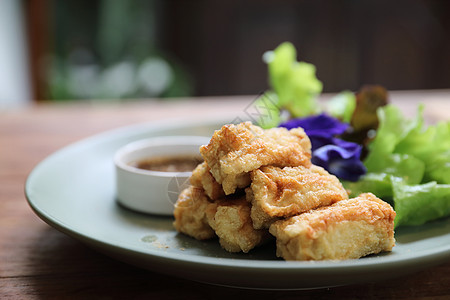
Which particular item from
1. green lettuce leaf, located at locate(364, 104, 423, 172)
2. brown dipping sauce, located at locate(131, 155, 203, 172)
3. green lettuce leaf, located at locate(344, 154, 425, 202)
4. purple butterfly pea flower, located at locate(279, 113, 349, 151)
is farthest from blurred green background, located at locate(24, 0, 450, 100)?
green lettuce leaf, located at locate(344, 154, 425, 202)

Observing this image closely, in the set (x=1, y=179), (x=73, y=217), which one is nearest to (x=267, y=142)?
(x=73, y=217)

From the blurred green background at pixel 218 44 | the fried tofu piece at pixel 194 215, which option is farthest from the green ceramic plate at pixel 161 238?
Result: the blurred green background at pixel 218 44

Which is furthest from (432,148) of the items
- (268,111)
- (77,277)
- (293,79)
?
(77,277)

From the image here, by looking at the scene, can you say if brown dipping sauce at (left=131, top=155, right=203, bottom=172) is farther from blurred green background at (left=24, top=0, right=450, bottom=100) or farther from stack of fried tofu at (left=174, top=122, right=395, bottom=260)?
blurred green background at (left=24, top=0, right=450, bottom=100)

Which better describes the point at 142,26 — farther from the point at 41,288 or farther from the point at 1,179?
the point at 41,288

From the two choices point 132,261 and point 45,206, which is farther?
point 45,206

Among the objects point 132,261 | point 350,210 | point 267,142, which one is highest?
point 267,142
